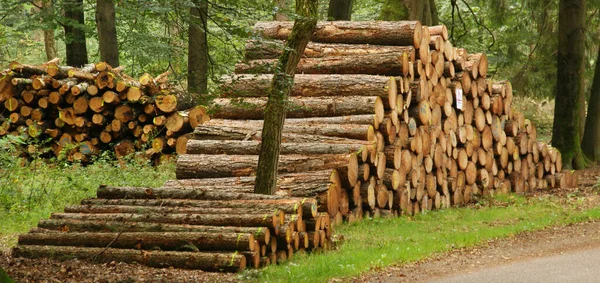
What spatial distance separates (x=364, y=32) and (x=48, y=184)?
20.2 ft

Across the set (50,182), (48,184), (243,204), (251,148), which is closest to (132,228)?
(243,204)

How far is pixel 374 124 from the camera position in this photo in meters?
12.9

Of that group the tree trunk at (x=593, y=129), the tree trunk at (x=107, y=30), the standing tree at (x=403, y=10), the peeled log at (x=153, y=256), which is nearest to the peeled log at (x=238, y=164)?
the peeled log at (x=153, y=256)

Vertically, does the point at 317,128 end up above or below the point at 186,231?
above

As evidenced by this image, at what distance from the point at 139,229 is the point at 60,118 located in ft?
28.4

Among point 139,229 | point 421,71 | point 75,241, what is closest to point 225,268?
point 139,229

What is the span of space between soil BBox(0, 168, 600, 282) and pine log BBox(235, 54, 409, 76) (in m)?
3.70

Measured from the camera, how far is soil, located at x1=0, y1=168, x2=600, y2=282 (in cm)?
855

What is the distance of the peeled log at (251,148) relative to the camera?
12.3m

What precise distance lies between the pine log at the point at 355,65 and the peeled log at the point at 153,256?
4.97 metres

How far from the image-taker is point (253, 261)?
354 inches

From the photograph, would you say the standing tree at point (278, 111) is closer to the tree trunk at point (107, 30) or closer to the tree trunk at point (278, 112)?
the tree trunk at point (278, 112)

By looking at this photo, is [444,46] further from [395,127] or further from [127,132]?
[127,132]

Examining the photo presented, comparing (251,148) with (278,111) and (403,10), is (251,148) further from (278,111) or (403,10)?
(403,10)
